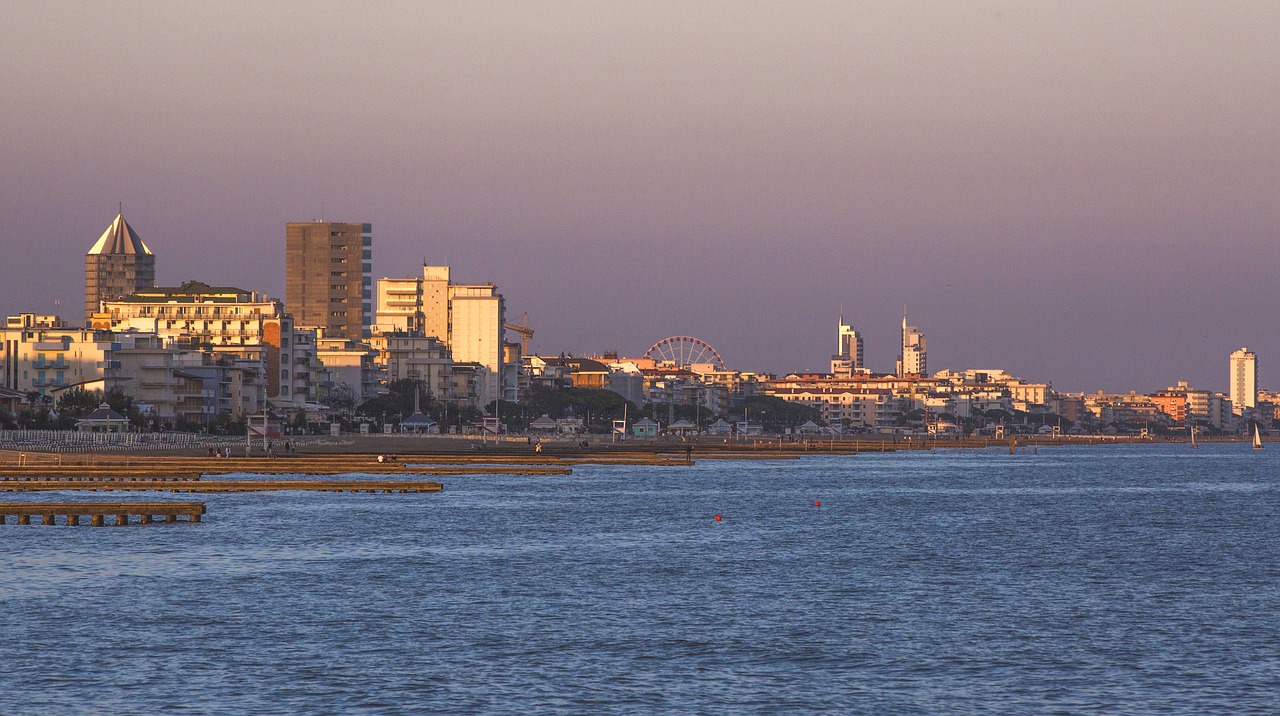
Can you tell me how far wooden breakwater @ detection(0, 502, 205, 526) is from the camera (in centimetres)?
5872

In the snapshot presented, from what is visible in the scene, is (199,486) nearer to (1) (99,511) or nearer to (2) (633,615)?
(1) (99,511)

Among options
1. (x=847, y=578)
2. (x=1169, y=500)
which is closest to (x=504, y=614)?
(x=847, y=578)

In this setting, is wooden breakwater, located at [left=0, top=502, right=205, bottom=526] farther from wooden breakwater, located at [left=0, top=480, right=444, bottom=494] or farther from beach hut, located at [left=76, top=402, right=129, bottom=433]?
beach hut, located at [left=76, top=402, right=129, bottom=433]

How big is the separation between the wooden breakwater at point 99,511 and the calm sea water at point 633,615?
0.77m

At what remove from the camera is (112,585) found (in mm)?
42250

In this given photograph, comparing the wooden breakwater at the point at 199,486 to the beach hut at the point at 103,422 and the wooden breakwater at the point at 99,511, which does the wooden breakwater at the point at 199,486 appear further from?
the beach hut at the point at 103,422

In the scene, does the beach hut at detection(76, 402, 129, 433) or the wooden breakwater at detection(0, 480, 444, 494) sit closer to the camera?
the wooden breakwater at detection(0, 480, 444, 494)

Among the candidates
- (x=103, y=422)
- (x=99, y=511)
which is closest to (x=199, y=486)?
(x=99, y=511)

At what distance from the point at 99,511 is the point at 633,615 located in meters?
26.9

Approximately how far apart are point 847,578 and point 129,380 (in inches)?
5051

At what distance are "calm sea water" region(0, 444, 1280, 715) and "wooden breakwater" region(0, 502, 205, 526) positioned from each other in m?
0.77

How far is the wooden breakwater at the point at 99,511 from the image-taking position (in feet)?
193

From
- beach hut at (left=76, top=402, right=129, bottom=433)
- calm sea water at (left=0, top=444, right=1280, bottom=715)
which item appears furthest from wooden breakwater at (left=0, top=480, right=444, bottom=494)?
beach hut at (left=76, top=402, right=129, bottom=433)

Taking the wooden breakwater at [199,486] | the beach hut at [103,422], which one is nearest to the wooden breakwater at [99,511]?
the wooden breakwater at [199,486]
